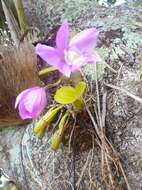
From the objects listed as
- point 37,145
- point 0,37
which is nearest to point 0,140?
point 37,145

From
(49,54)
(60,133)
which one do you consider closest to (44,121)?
(60,133)

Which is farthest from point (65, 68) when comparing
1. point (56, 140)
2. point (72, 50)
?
point (56, 140)

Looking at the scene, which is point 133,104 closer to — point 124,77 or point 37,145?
point 124,77

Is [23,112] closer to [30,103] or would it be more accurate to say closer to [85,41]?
[30,103]

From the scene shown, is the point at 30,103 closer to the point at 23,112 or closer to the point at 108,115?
the point at 23,112

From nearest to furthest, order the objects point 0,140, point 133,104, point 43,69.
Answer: point 133,104 < point 43,69 < point 0,140

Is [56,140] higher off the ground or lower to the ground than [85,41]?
lower
